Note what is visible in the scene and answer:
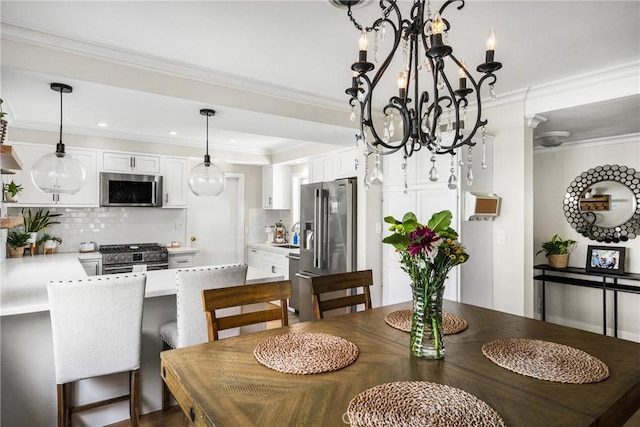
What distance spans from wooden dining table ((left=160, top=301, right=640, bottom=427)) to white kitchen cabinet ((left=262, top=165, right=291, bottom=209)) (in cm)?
439

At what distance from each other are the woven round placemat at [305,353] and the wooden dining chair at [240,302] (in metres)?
0.27

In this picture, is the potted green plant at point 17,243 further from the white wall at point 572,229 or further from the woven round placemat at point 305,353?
the white wall at point 572,229

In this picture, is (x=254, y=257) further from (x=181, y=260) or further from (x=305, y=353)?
(x=305, y=353)

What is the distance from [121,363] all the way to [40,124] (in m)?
3.56

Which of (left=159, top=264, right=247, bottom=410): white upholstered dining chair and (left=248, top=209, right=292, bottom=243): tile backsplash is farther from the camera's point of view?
(left=248, top=209, right=292, bottom=243): tile backsplash

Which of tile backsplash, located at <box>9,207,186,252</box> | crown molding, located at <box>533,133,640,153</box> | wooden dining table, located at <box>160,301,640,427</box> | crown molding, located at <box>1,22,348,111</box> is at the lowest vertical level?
wooden dining table, located at <box>160,301,640,427</box>

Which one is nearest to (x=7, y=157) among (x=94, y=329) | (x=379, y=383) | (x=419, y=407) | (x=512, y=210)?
(x=94, y=329)

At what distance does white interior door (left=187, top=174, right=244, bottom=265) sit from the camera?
18.7ft

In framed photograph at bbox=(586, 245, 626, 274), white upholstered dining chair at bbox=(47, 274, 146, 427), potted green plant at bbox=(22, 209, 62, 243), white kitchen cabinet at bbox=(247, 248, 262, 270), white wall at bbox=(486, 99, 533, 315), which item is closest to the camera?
white upholstered dining chair at bbox=(47, 274, 146, 427)

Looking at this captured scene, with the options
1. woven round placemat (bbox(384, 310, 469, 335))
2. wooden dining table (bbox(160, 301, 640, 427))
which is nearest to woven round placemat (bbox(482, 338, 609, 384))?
wooden dining table (bbox(160, 301, 640, 427))

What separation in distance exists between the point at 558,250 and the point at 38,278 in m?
4.97

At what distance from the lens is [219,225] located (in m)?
5.96

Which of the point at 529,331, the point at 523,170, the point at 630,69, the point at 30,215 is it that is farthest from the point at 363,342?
the point at 30,215

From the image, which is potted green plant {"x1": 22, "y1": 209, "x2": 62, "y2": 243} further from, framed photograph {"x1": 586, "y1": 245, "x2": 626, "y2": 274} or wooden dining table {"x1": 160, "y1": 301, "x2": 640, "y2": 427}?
framed photograph {"x1": 586, "y1": 245, "x2": 626, "y2": 274}
